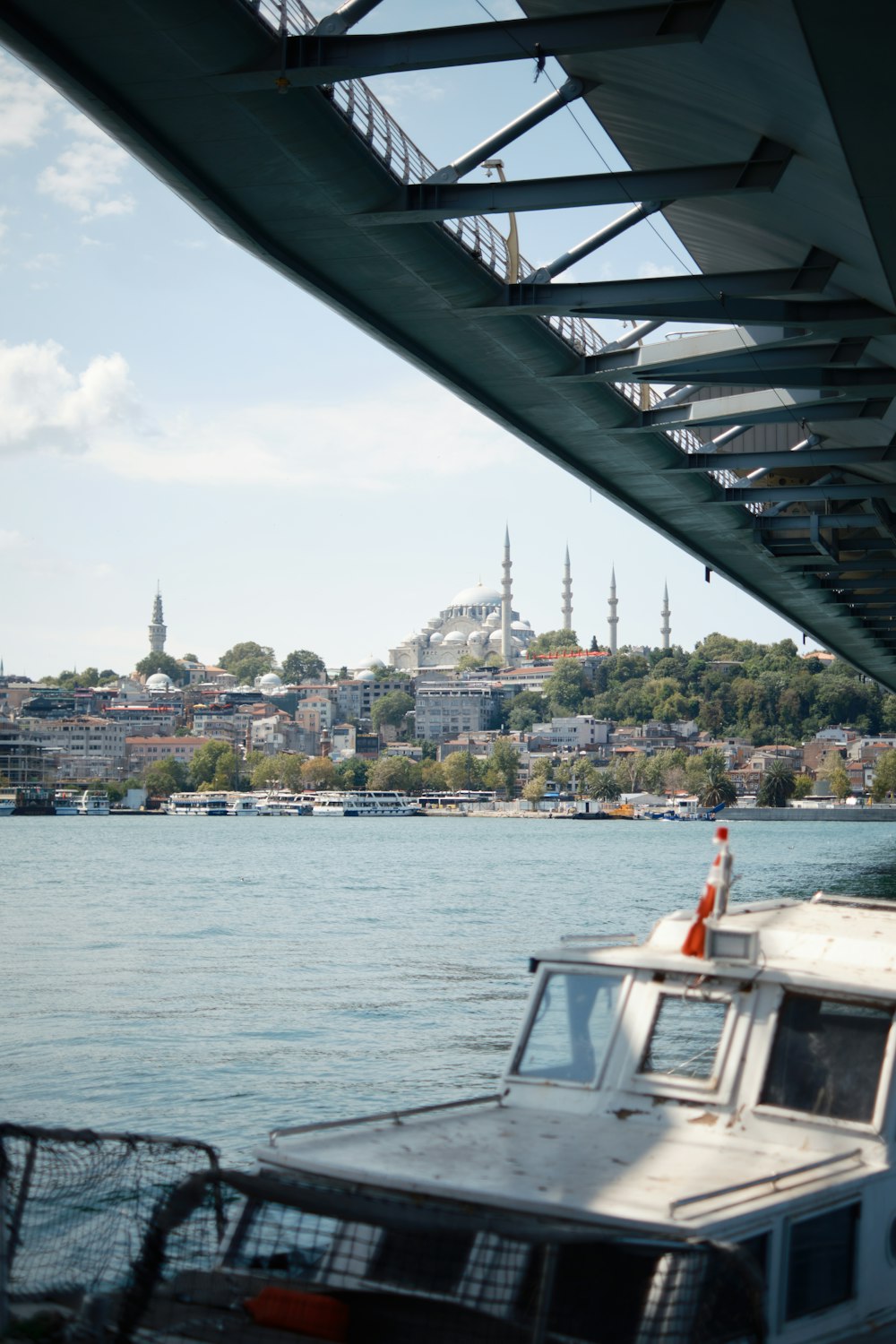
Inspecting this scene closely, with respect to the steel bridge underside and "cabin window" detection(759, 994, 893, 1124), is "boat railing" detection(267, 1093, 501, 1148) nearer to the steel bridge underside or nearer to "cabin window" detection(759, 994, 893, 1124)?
"cabin window" detection(759, 994, 893, 1124)

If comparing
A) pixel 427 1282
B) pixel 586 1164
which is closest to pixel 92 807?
pixel 586 1164

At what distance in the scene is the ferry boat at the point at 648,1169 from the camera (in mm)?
Answer: 6164

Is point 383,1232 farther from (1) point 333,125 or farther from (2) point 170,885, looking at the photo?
(2) point 170,885

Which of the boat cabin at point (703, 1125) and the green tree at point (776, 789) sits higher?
the boat cabin at point (703, 1125)

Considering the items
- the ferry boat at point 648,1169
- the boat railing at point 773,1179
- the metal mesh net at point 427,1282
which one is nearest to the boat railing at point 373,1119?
the ferry boat at point 648,1169

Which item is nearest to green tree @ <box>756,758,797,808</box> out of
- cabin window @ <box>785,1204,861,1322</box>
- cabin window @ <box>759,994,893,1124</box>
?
cabin window @ <box>759,994,893,1124</box>

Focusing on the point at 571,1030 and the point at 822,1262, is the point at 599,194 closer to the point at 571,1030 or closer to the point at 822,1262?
the point at 571,1030

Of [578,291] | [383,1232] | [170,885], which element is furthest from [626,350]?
[170,885]

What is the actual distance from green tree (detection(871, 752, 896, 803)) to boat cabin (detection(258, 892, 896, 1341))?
176 m

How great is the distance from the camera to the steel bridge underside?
1121cm

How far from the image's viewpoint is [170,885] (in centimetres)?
6362

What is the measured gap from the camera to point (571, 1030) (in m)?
8.40

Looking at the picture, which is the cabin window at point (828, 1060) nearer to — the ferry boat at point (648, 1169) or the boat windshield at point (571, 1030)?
the ferry boat at point (648, 1169)

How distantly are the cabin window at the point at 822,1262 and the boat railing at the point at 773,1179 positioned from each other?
197 mm
